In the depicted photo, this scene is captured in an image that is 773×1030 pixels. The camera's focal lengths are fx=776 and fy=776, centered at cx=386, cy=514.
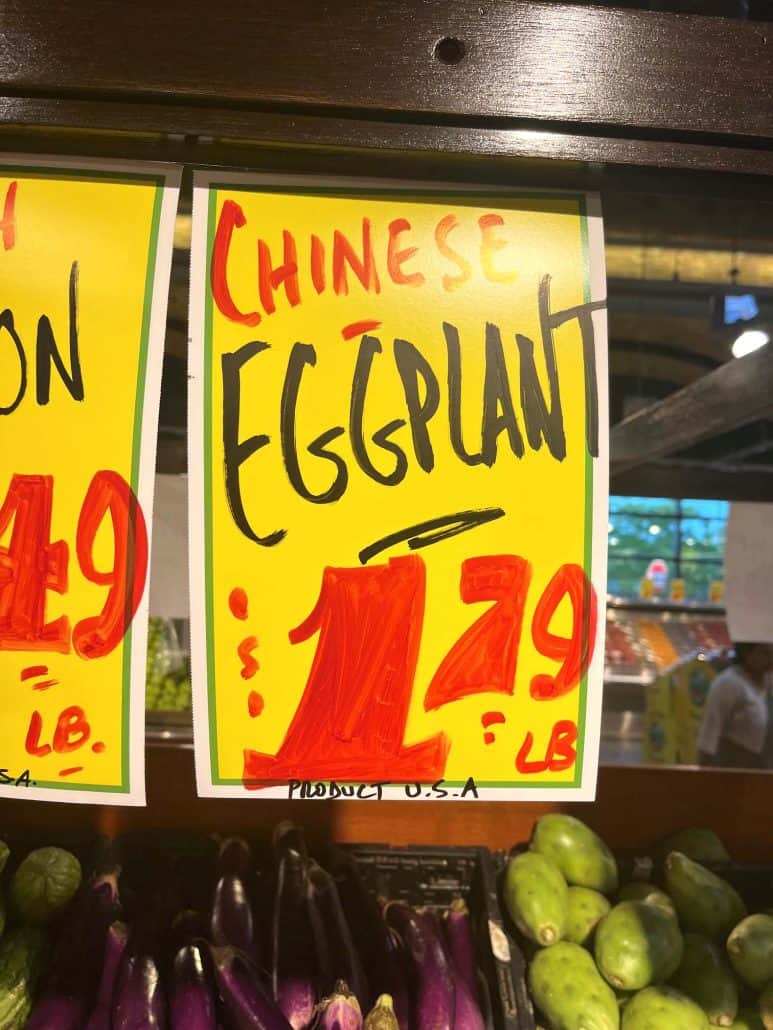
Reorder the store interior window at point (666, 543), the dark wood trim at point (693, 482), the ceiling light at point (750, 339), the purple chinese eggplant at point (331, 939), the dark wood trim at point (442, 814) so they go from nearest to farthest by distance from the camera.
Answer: the purple chinese eggplant at point (331, 939) < the dark wood trim at point (442, 814) < the ceiling light at point (750, 339) < the dark wood trim at point (693, 482) < the store interior window at point (666, 543)

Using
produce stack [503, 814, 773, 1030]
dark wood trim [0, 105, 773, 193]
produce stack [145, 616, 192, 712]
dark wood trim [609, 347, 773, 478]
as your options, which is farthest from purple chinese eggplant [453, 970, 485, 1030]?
produce stack [145, 616, 192, 712]

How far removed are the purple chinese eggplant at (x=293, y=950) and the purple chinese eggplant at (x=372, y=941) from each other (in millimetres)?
83

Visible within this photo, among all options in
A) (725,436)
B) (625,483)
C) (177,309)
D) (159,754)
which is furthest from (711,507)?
(159,754)

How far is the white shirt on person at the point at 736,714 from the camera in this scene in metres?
4.31

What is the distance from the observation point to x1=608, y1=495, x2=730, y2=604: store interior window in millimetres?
7387

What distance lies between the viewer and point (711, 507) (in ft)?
25.6

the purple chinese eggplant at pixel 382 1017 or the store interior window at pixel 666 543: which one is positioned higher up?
the store interior window at pixel 666 543

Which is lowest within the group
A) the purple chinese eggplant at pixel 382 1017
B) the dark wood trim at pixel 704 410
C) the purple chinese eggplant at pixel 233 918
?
the purple chinese eggplant at pixel 382 1017

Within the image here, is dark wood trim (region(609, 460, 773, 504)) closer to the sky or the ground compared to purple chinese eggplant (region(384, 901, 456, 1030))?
closer to the sky

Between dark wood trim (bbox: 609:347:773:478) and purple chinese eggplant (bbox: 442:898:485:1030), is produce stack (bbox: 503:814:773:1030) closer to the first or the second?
purple chinese eggplant (bbox: 442:898:485:1030)

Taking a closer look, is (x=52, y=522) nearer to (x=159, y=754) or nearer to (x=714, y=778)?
(x=159, y=754)

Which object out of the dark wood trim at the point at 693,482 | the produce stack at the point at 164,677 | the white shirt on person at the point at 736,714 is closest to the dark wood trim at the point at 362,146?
the dark wood trim at the point at 693,482

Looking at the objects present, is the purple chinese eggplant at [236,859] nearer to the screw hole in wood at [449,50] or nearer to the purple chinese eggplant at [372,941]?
the purple chinese eggplant at [372,941]

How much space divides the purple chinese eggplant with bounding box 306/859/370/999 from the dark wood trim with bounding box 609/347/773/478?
4.96ft
